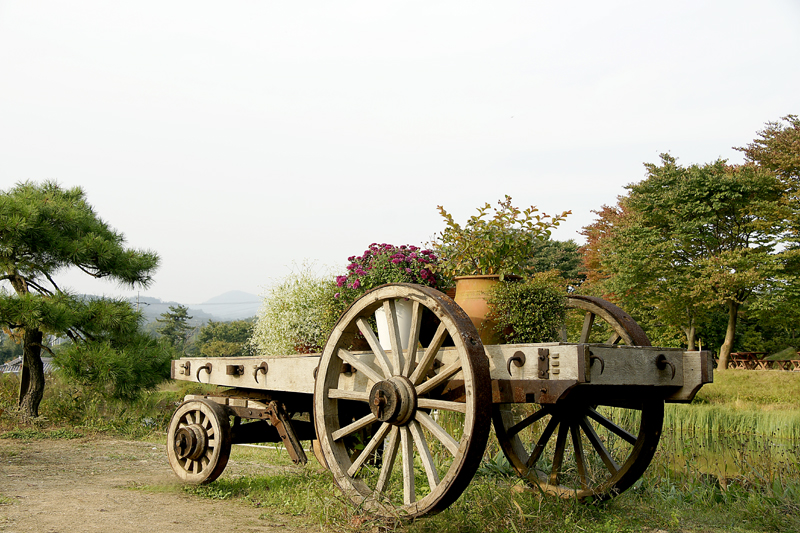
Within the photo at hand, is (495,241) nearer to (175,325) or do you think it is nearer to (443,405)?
(443,405)

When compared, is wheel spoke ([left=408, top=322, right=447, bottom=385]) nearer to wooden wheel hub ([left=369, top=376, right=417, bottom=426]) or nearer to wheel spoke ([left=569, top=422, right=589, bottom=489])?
wooden wheel hub ([left=369, top=376, right=417, bottom=426])

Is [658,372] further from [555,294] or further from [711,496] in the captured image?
[711,496]

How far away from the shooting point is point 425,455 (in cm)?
282

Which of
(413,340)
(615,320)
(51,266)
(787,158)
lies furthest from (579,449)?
(787,158)

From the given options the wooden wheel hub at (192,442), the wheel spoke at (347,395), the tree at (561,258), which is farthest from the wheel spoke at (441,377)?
the tree at (561,258)

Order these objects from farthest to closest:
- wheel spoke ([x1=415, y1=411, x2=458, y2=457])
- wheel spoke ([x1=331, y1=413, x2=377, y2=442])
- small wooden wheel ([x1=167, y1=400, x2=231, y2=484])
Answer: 1. small wooden wheel ([x1=167, y1=400, x2=231, y2=484])
2. wheel spoke ([x1=331, y1=413, x2=377, y2=442])
3. wheel spoke ([x1=415, y1=411, x2=458, y2=457])

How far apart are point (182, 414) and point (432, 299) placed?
2.59m

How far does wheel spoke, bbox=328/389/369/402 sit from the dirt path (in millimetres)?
701

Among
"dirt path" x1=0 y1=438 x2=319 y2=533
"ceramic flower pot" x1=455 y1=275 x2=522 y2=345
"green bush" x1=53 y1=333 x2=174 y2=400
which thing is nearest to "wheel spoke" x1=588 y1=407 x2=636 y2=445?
"ceramic flower pot" x1=455 y1=275 x2=522 y2=345

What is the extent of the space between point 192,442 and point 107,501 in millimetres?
640

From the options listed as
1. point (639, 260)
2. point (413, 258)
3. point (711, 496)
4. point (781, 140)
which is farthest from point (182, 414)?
point (781, 140)

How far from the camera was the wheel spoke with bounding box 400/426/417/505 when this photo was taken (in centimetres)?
287

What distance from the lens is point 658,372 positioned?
3.00 metres

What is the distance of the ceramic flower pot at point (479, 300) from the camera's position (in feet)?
12.2
